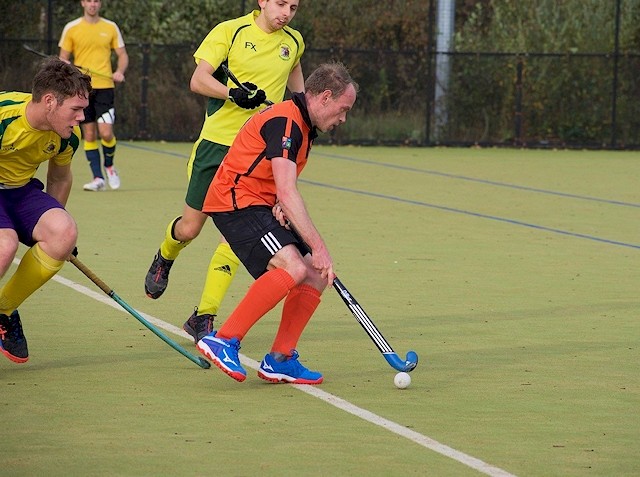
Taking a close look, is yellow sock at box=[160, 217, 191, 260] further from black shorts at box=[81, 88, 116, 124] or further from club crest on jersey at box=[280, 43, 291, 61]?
black shorts at box=[81, 88, 116, 124]

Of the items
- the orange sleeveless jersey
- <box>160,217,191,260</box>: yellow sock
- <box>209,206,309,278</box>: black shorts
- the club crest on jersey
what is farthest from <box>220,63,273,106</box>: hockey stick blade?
<box>209,206,309,278</box>: black shorts

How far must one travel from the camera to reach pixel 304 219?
5.88 metres

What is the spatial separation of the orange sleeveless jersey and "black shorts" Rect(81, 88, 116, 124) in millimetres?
8024

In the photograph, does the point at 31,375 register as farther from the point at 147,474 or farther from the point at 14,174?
the point at 147,474

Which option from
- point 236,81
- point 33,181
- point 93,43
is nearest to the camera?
point 33,181

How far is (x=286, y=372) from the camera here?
6090 mm

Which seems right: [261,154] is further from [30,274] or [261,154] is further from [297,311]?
[30,274]

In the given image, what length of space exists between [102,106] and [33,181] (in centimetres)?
808

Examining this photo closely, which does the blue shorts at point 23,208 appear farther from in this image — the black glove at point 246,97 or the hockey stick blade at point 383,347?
the hockey stick blade at point 383,347

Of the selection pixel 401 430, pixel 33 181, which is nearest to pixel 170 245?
pixel 33 181

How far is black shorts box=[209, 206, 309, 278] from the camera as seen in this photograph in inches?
235

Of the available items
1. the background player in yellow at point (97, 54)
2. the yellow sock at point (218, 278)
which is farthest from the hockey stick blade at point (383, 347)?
the background player in yellow at point (97, 54)

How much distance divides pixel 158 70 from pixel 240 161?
16.2 meters

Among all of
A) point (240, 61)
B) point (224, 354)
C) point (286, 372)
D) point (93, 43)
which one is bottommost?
point (286, 372)
